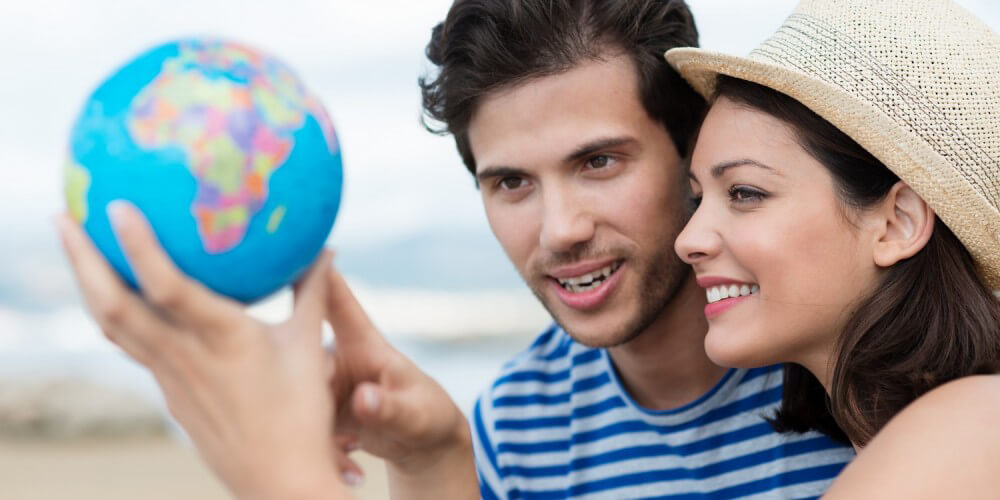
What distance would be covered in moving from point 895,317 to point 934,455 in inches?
23.5

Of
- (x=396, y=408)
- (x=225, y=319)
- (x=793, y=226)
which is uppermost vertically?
(x=225, y=319)

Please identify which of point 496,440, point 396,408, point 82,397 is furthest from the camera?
point 82,397

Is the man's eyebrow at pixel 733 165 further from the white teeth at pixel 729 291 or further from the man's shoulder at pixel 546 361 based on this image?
the man's shoulder at pixel 546 361

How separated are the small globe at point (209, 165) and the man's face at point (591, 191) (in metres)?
1.33

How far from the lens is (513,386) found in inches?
159

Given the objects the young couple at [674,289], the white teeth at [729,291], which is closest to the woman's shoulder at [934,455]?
the young couple at [674,289]

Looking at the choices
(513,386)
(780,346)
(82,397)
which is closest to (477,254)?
(82,397)

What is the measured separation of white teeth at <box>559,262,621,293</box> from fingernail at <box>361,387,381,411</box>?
4.13 feet

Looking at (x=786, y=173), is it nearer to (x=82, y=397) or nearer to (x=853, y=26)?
(x=853, y=26)

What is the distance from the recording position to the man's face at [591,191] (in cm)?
329

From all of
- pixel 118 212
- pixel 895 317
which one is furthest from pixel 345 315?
pixel 895 317

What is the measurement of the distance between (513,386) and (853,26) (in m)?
1.99

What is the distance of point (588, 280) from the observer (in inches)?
135

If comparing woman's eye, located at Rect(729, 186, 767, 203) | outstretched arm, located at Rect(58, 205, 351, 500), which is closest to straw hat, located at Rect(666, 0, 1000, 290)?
woman's eye, located at Rect(729, 186, 767, 203)
